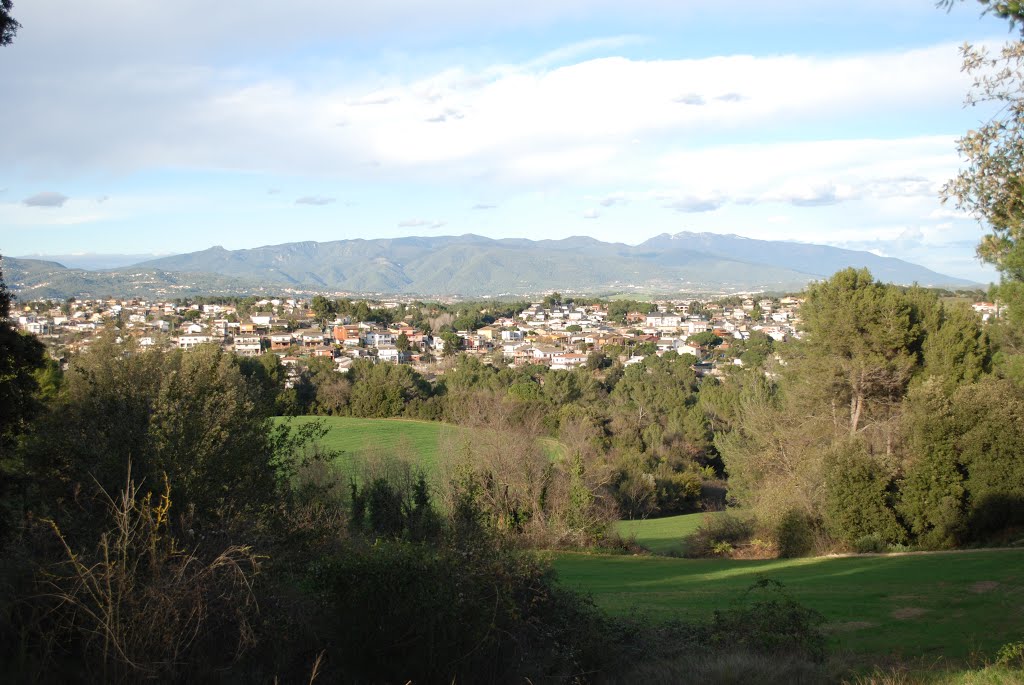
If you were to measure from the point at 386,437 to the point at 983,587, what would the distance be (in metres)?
32.8

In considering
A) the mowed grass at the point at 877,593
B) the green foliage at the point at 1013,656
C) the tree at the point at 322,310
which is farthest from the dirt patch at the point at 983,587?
the tree at the point at 322,310

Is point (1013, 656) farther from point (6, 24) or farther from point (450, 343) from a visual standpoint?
point (450, 343)

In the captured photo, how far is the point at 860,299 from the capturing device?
76.8 ft

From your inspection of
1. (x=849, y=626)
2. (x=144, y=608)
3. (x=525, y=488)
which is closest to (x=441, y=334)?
(x=525, y=488)

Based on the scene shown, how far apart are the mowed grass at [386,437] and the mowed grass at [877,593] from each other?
1295 cm

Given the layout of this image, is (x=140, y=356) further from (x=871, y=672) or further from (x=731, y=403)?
(x=731, y=403)

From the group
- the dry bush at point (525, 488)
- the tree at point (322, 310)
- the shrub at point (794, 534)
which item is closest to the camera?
the shrub at point (794, 534)

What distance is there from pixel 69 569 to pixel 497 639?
3.36 meters

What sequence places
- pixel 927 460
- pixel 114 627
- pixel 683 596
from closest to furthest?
pixel 114 627
pixel 683 596
pixel 927 460

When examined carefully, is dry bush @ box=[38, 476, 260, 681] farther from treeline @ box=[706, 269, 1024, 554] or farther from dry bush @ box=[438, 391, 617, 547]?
treeline @ box=[706, 269, 1024, 554]

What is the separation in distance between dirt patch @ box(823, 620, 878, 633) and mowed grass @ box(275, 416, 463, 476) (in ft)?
62.7

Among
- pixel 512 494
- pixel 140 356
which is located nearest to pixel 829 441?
pixel 512 494

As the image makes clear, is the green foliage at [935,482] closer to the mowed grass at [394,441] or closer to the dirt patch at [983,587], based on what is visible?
the dirt patch at [983,587]

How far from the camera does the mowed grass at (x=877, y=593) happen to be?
8.49 meters
